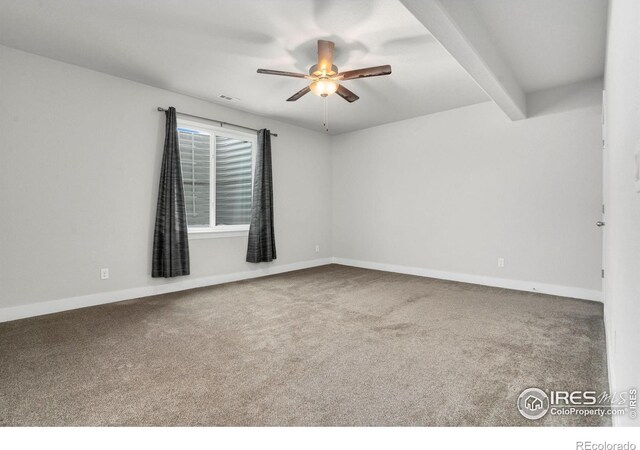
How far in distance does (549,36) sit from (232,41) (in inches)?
109

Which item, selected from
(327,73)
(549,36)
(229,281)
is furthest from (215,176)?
(549,36)

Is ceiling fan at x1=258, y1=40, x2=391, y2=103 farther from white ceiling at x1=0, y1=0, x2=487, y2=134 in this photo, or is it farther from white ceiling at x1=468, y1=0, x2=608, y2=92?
white ceiling at x1=468, y1=0, x2=608, y2=92

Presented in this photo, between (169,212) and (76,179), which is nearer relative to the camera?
(76,179)

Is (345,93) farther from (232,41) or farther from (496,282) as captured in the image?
(496,282)

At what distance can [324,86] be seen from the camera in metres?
2.99

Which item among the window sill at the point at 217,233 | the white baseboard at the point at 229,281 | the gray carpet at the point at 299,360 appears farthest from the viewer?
the window sill at the point at 217,233

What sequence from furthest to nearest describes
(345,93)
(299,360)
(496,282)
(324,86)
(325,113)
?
(325,113), (496,282), (345,93), (324,86), (299,360)

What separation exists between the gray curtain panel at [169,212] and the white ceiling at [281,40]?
68cm

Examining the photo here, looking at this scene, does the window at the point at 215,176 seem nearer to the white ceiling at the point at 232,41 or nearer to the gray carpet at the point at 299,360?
the white ceiling at the point at 232,41

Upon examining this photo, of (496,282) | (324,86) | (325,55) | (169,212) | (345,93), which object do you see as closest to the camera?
(325,55)

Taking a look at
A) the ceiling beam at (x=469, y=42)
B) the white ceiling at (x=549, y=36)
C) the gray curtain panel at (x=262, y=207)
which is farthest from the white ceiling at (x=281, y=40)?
the gray curtain panel at (x=262, y=207)

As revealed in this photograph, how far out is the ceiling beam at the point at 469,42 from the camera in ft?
6.08

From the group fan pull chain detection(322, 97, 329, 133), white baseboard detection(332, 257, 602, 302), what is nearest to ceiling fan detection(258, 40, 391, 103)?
fan pull chain detection(322, 97, 329, 133)
